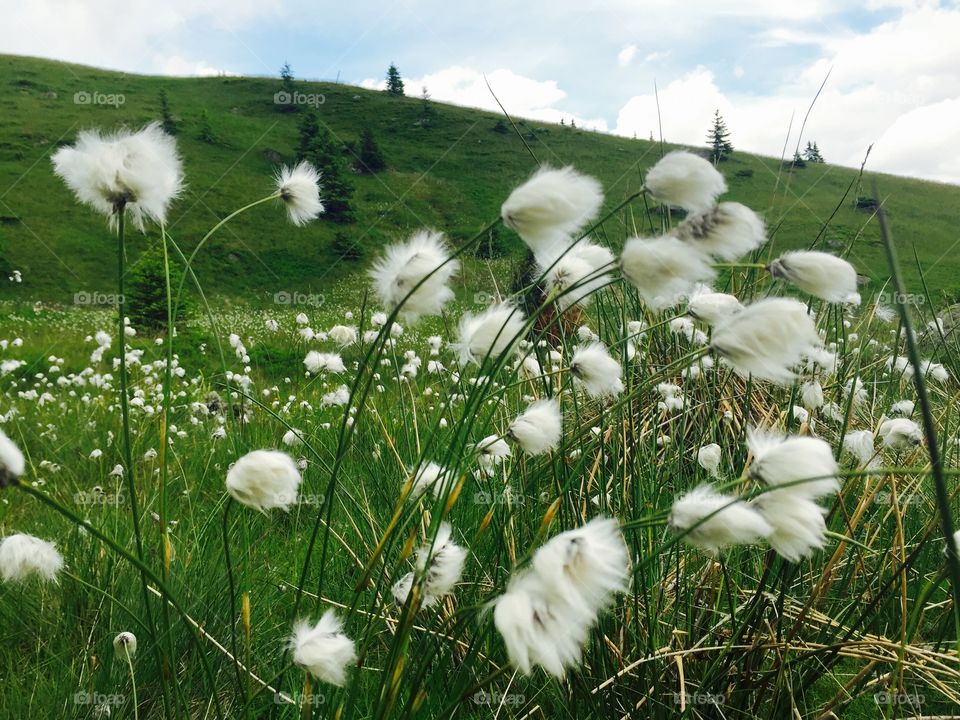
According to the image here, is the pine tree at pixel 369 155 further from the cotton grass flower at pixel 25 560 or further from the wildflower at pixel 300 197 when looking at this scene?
the cotton grass flower at pixel 25 560

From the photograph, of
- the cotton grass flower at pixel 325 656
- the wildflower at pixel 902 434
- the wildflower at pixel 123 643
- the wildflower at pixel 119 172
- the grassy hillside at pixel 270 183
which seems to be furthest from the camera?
the grassy hillside at pixel 270 183

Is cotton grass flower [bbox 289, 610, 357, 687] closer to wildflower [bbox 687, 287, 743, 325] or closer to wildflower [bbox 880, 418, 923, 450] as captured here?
wildflower [bbox 687, 287, 743, 325]

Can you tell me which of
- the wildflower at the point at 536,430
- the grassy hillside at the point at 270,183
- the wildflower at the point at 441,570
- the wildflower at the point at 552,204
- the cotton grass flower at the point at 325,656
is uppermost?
the grassy hillside at the point at 270,183

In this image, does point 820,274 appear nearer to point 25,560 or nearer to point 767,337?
point 767,337

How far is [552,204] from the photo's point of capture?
113 cm

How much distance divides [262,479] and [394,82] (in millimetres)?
78797

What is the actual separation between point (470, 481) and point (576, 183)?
1.58 meters

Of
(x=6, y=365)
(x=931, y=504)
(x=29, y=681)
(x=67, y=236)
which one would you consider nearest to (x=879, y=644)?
(x=931, y=504)

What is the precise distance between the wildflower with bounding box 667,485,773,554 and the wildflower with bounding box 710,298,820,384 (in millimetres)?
229

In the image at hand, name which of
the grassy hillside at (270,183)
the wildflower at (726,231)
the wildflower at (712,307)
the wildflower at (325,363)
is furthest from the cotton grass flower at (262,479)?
the grassy hillside at (270,183)

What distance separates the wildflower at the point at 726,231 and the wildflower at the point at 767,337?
4.1 inches

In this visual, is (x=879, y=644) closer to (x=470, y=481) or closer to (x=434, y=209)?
(x=470, y=481)

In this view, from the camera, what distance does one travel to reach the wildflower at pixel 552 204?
113 cm

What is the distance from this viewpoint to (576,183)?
45.2 inches
